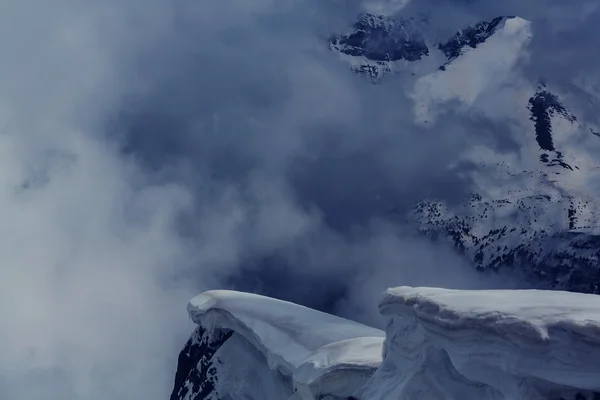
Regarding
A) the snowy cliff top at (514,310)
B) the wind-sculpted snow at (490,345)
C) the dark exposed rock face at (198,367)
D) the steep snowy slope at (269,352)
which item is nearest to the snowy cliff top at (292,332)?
the steep snowy slope at (269,352)

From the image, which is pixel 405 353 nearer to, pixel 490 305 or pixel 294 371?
pixel 490 305

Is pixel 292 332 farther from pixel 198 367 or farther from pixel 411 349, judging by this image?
pixel 411 349

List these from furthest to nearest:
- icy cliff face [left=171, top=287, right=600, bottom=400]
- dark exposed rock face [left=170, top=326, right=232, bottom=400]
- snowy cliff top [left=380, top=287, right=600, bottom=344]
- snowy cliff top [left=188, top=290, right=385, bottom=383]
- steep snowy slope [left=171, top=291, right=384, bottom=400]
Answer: dark exposed rock face [left=170, top=326, right=232, bottom=400] → snowy cliff top [left=188, top=290, right=385, bottom=383] → steep snowy slope [left=171, top=291, right=384, bottom=400] → icy cliff face [left=171, top=287, right=600, bottom=400] → snowy cliff top [left=380, top=287, right=600, bottom=344]

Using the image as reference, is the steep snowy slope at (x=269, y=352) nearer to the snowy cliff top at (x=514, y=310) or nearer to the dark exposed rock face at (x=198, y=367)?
the dark exposed rock face at (x=198, y=367)

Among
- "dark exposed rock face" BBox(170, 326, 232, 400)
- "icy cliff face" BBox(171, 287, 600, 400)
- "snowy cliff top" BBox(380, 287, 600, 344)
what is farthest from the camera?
"dark exposed rock face" BBox(170, 326, 232, 400)

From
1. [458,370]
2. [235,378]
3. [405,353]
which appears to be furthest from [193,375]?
[458,370]

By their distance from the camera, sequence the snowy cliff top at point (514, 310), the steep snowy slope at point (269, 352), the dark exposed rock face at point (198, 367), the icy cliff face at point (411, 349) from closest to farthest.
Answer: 1. the snowy cliff top at point (514, 310)
2. the icy cliff face at point (411, 349)
3. the steep snowy slope at point (269, 352)
4. the dark exposed rock face at point (198, 367)

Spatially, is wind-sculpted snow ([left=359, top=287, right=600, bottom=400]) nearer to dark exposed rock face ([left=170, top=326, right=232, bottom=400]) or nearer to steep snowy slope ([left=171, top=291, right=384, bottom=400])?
steep snowy slope ([left=171, top=291, right=384, bottom=400])

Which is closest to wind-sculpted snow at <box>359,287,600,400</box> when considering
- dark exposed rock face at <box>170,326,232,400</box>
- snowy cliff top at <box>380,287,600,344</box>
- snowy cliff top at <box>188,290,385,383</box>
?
snowy cliff top at <box>380,287,600,344</box>
